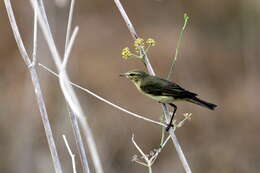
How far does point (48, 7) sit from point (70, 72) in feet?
8.59

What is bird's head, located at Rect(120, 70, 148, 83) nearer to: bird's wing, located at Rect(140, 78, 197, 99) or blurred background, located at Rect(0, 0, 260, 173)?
bird's wing, located at Rect(140, 78, 197, 99)

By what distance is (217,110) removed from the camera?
11.6m

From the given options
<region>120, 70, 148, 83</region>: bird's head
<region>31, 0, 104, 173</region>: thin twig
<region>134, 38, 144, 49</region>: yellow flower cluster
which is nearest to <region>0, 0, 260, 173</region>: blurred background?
<region>120, 70, 148, 83</region>: bird's head

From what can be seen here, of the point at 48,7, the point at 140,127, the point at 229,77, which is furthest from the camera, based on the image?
the point at 229,77

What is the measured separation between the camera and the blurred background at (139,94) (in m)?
10.5

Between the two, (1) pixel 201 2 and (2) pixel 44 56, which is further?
(1) pixel 201 2

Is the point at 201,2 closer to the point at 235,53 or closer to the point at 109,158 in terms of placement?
the point at 235,53

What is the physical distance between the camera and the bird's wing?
423cm

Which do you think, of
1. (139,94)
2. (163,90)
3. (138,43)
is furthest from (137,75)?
(139,94)

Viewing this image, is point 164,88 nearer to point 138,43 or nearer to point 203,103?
point 203,103

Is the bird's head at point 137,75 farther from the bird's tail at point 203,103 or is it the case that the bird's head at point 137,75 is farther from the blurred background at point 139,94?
the blurred background at point 139,94

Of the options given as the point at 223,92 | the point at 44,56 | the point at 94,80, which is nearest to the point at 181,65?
the point at 223,92

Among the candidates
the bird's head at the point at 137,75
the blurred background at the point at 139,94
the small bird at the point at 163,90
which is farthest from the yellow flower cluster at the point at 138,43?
the blurred background at the point at 139,94

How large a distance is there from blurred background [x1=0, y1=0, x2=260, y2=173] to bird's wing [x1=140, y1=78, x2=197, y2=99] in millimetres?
5264
